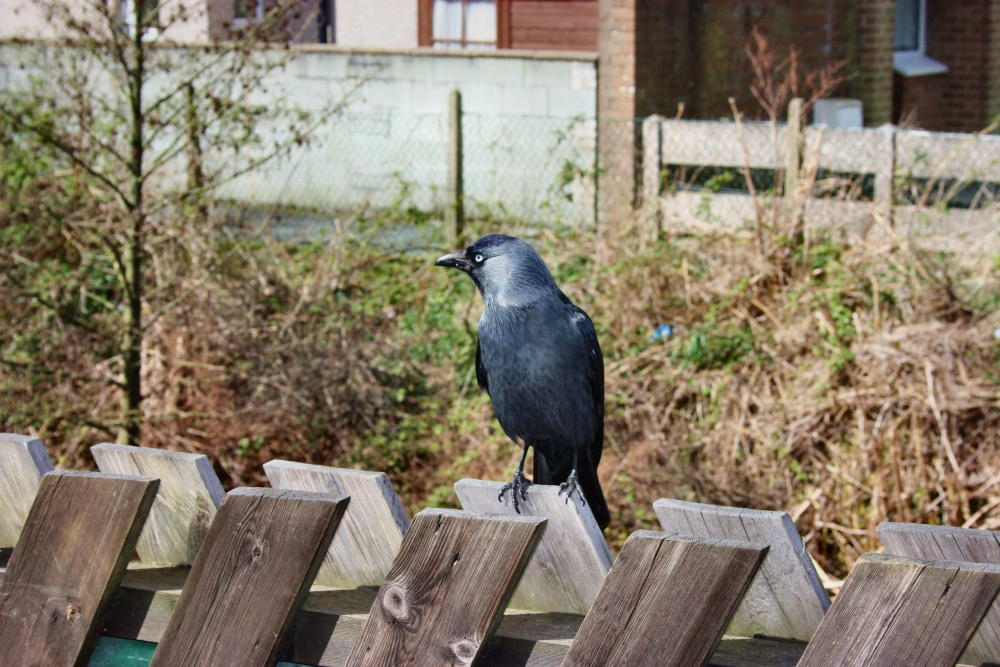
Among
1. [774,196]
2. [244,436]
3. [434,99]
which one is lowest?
[244,436]

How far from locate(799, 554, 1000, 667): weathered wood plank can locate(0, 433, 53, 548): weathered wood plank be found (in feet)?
5.11

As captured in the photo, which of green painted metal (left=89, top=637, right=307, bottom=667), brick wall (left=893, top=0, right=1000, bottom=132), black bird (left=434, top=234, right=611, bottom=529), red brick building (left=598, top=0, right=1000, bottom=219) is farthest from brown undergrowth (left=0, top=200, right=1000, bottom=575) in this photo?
brick wall (left=893, top=0, right=1000, bottom=132)

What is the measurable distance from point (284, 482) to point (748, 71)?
451 inches

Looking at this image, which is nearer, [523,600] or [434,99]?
[523,600]

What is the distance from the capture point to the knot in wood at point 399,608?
1.93m

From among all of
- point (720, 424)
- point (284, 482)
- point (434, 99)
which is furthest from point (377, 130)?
point (284, 482)

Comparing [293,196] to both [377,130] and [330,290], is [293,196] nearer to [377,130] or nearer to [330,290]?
[377,130]

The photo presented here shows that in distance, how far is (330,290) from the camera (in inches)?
298

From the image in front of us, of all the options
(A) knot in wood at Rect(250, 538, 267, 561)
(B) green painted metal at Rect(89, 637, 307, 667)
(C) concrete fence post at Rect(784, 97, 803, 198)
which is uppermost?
(C) concrete fence post at Rect(784, 97, 803, 198)

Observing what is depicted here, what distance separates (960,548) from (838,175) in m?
8.73

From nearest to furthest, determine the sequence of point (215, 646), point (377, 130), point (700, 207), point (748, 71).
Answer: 1. point (215, 646)
2. point (700, 207)
3. point (377, 130)
4. point (748, 71)

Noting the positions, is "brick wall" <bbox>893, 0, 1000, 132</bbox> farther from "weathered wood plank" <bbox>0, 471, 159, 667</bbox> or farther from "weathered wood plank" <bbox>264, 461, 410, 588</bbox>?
"weathered wood plank" <bbox>0, 471, 159, 667</bbox>

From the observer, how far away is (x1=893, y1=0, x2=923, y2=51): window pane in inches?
607

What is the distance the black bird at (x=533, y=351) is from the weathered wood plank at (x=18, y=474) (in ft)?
5.16
